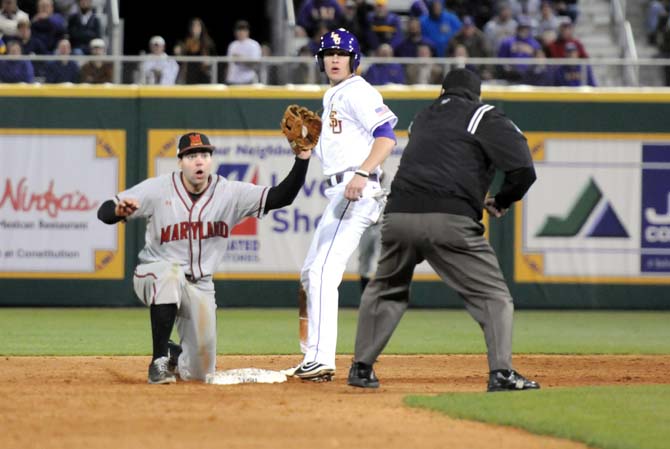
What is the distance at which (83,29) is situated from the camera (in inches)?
631

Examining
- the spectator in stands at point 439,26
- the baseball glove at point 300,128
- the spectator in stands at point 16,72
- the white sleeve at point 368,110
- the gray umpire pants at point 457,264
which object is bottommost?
the gray umpire pants at point 457,264

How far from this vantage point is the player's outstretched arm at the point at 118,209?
735cm

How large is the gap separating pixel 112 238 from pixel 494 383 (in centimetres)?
797

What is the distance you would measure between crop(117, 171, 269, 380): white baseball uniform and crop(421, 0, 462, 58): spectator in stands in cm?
977

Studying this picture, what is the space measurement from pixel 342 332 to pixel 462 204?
15.9 feet

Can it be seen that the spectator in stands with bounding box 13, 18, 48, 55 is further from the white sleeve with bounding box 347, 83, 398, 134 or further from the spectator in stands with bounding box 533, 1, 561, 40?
the white sleeve with bounding box 347, 83, 398, 134

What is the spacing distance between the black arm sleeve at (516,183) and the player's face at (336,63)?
1399 millimetres

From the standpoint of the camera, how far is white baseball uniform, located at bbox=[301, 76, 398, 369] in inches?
300

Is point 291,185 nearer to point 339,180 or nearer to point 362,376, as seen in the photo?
point 339,180

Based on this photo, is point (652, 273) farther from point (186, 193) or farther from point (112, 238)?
point (186, 193)

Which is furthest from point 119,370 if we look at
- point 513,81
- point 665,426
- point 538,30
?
point 538,30

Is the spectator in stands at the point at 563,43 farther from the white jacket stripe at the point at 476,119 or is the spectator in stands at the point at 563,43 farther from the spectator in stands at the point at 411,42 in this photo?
the white jacket stripe at the point at 476,119

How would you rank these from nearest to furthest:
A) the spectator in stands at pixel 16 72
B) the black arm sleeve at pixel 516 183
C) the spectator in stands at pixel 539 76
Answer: the black arm sleeve at pixel 516 183 → the spectator in stands at pixel 16 72 → the spectator in stands at pixel 539 76

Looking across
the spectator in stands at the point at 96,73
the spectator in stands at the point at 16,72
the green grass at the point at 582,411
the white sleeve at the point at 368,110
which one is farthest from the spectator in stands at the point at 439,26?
the green grass at the point at 582,411
